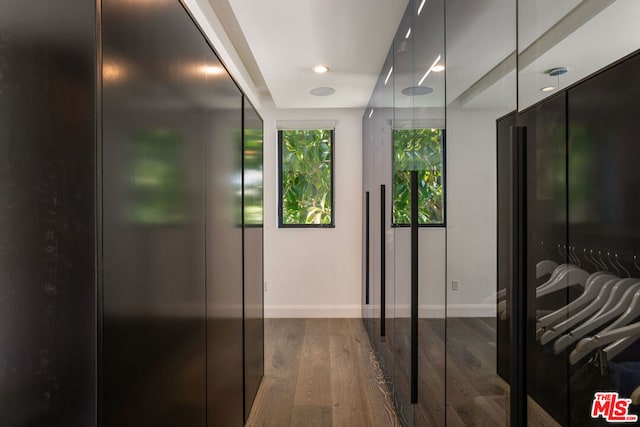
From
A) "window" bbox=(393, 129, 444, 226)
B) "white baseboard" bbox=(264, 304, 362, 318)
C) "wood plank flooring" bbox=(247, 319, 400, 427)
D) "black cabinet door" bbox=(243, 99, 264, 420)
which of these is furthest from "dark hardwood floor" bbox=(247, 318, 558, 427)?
"window" bbox=(393, 129, 444, 226)

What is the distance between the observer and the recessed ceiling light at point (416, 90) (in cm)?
158

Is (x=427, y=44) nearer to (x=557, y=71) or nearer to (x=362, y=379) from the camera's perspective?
(x=557, y=71)

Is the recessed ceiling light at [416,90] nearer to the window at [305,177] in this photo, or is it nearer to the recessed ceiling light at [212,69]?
the recessed ceiling light at [212,69]

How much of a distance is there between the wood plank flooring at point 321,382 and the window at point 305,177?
131 cm

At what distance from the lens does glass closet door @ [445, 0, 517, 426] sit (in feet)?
3.09

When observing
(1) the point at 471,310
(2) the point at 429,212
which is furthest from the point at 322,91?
(1) the point at 471,310

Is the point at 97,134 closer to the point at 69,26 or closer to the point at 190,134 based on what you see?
the point at 69,26

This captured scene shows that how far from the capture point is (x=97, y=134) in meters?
0.69

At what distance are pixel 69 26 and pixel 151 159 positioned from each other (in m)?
0.33

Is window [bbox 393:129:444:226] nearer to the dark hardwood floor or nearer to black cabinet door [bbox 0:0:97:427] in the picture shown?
the dark hardwood floor

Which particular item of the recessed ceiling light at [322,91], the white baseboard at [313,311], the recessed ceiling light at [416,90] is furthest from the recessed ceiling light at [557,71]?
the white baseboard at [313,311]

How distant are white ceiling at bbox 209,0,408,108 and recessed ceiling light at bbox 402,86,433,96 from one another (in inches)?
19.0

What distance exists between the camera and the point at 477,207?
44.9 inches

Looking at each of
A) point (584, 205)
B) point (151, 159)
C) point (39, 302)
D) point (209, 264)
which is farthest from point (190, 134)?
point (584, 205)
